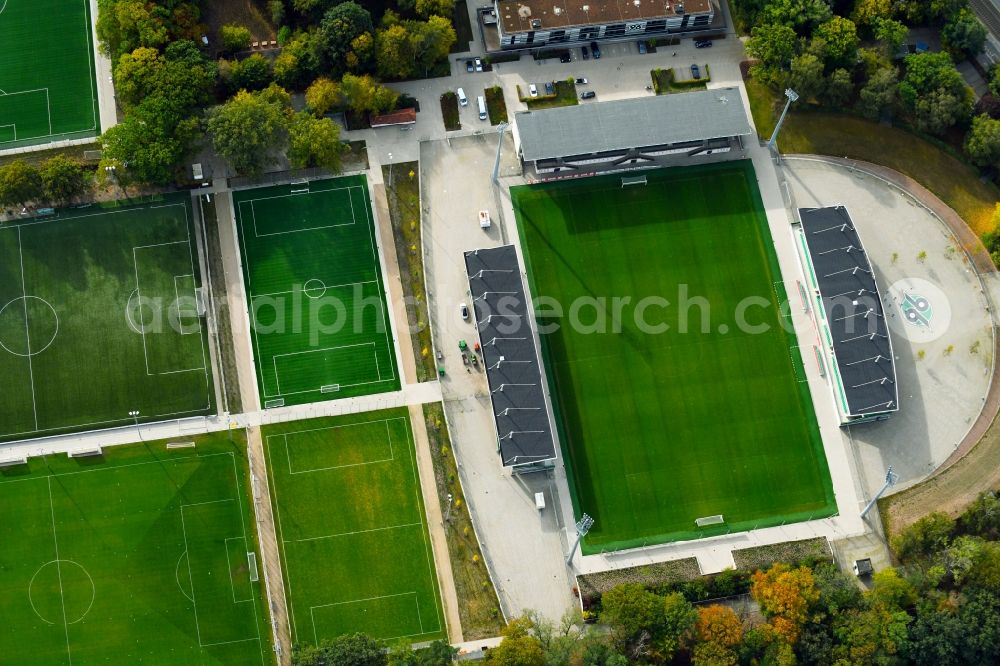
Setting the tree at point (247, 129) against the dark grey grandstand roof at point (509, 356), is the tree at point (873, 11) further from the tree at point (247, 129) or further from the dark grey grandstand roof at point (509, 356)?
the tree at point (247, 129)

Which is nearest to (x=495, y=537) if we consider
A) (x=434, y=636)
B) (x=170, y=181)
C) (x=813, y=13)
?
(x=434, y=636)

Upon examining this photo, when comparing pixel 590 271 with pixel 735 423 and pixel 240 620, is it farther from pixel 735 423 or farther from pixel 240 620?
pixel 240 620

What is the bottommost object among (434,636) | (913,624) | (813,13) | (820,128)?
(913,624)

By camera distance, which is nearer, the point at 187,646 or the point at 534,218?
the point at 187,646

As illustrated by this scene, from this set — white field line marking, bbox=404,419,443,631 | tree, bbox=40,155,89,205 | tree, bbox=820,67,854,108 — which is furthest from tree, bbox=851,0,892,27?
tree, bbox=40,155,89,205

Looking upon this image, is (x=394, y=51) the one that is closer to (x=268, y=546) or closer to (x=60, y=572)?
(x=268, y=546)

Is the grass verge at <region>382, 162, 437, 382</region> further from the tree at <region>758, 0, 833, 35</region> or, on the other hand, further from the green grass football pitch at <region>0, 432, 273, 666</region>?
the tree at <region>758, 0, 833, 35</region>

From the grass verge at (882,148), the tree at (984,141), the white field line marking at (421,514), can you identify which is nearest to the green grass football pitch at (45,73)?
the white field line marking at (421,514)

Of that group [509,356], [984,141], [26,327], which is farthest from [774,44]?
[26,327]
